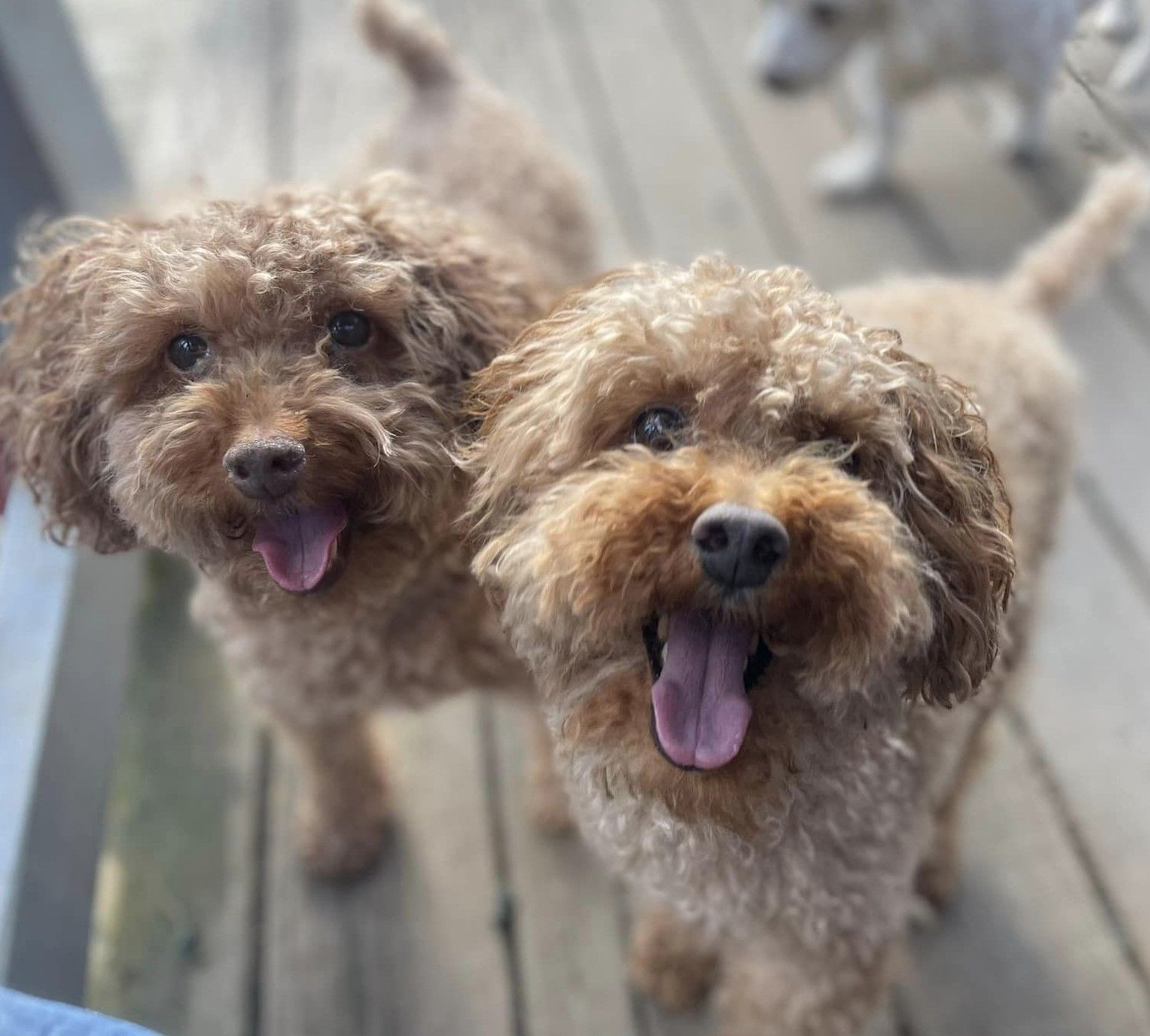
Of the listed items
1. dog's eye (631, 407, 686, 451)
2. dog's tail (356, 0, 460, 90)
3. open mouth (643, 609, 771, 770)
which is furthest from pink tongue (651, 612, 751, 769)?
dog's tail (356, 0, 460, 90)

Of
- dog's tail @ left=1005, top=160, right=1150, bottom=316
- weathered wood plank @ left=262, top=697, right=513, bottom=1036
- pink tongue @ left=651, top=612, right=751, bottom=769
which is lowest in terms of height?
Answer: weathered wood plank @ left=262, top=697, right=513, bottom=1036

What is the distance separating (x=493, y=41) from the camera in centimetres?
318

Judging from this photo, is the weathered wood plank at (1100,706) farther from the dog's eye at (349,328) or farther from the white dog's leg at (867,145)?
the dog's eye at (349,328)

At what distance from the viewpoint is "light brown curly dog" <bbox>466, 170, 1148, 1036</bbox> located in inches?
31.1

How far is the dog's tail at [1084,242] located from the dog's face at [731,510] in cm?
78

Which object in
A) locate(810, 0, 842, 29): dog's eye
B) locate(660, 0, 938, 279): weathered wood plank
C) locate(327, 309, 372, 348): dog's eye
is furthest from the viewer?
locate(660, 0, 938, 279): weathered wood plank

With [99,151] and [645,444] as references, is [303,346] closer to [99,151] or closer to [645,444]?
[645,444]

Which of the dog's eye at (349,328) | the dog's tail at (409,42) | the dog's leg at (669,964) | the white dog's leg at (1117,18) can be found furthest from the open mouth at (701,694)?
the dog's tail at (409,42)

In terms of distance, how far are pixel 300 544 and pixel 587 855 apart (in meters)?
0.79

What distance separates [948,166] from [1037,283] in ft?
3.96

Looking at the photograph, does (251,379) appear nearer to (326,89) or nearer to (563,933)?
(563,933)

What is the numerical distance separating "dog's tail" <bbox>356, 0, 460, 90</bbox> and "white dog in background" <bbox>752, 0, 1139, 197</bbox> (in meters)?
0.92

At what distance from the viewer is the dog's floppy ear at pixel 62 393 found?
1.12 meters

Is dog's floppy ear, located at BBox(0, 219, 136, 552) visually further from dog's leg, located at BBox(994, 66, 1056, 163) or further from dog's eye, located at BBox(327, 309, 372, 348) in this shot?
dog's leg, located at BBox(994, 66, 1056, 163)
